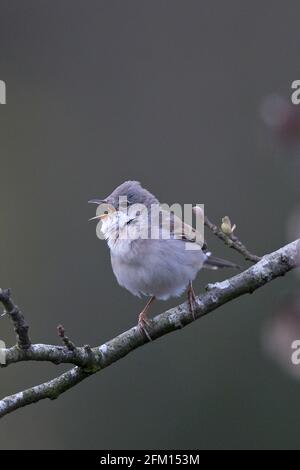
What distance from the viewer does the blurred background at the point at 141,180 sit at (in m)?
6.78

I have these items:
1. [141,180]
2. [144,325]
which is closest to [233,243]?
[144,325]

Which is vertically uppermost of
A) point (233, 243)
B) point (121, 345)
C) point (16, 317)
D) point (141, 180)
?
point (141, 180)

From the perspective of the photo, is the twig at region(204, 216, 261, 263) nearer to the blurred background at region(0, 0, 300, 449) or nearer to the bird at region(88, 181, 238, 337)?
the bird at region(88, 181, 238, 337)

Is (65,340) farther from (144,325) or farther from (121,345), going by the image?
(144,325)

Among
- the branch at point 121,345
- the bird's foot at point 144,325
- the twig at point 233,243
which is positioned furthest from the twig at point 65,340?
the twig at point 233,243

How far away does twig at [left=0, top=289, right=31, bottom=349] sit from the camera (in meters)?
2.28

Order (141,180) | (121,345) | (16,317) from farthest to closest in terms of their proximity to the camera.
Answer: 1. (141,180)
2. (121,345)
3. (16,317)

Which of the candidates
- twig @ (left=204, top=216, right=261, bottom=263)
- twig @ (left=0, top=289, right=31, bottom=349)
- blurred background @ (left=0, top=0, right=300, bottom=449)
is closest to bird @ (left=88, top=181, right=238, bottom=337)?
twig @ (left=204, top=216, right=261, bottom=263)

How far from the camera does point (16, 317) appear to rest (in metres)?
2.40

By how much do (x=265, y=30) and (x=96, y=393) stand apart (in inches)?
165

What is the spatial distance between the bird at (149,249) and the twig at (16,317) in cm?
85

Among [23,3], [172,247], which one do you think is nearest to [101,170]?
[23,3]

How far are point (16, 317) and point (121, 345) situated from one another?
Result: 27.7 inches

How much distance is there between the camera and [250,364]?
6824 millimetres
